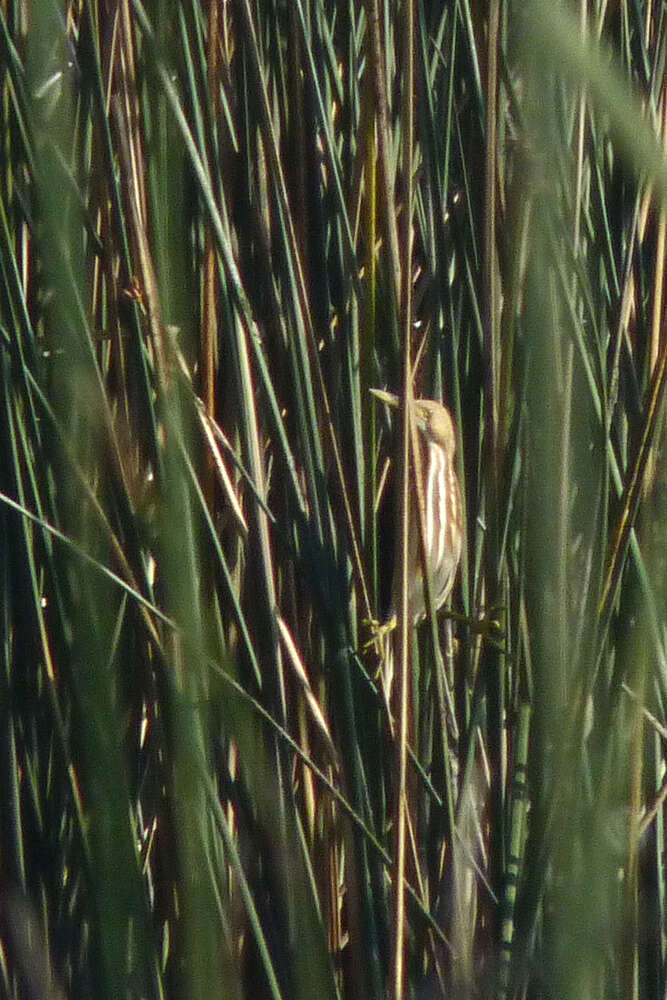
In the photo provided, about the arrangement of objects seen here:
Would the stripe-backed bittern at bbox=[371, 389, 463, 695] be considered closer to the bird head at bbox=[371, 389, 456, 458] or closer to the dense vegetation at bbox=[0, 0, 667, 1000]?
the bird head at bbox=[371, 389, 456, 458]

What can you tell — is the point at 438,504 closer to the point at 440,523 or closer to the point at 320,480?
the point at 440,523

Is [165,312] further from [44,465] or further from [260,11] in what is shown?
[260,11]

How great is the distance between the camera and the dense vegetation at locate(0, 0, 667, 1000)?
0.87m

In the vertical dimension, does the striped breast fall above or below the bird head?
below

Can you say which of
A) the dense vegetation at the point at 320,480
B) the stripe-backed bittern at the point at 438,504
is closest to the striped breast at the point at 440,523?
the stripe-backed bittern at the point at 438,504

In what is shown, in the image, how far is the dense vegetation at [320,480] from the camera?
87 centimetres

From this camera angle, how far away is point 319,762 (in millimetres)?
1122

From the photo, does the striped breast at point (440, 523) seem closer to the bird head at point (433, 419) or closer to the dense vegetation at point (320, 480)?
the bird head at point (433, 419)

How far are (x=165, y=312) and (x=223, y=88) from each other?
713 mm

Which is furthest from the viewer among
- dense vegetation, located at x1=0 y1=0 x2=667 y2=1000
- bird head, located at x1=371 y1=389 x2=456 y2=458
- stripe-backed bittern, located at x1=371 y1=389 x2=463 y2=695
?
stripe-backed bittern, located at x1=371 y1=389 x2=463 y2=695

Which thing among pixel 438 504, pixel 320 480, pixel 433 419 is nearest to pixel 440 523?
pixel 438 504

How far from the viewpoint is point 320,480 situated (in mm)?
1009

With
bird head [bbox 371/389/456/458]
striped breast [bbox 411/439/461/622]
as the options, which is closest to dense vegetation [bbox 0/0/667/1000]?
bird head [bbox 371/389/456/458]

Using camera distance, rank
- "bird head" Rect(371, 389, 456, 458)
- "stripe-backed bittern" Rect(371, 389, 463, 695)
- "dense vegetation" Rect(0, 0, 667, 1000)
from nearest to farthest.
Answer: "dense vegetation" Rect(0, 0, 667, 1000), "bird head" Rect(371, 389, 456, 458), "stripe-backed bittern" Rect(371, 389, 463, 695)
